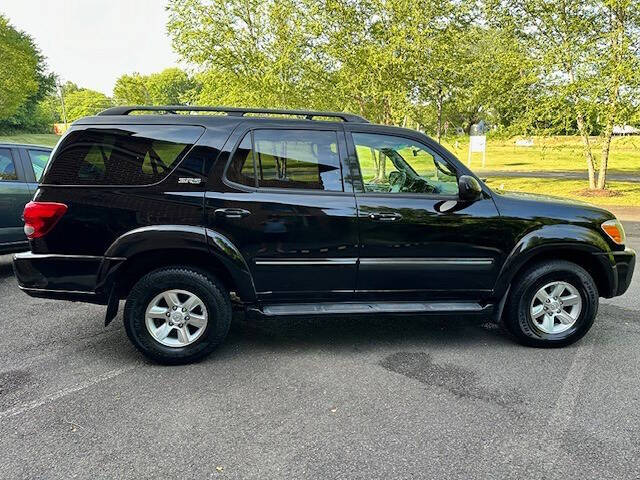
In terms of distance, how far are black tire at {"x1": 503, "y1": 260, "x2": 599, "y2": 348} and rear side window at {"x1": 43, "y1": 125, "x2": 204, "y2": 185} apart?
286cm

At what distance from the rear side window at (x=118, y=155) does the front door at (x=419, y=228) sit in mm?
1406

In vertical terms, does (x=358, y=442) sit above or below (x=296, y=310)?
below

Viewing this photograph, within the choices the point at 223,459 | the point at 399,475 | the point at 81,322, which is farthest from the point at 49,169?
the point at 399,475

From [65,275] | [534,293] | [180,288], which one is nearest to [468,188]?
[534,293]

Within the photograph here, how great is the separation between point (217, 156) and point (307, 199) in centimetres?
75

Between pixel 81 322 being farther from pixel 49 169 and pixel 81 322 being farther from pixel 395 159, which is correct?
pixel 395 159

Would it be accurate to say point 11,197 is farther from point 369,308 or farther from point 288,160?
point 369,308

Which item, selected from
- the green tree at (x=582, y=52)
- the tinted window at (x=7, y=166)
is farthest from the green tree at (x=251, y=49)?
the tinted window at (x=7, y=166)

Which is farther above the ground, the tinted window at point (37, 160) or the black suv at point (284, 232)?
the tinted window at point (37, 160)

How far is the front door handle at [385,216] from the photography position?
371cm

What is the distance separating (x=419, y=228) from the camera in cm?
376

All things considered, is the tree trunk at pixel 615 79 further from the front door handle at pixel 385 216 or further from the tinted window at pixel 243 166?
the tinted window at pixel 243 166

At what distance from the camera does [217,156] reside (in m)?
3.63

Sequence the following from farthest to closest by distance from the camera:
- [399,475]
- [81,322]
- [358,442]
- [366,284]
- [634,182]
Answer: [634,182] → [81,322] → [366,284] → [358,442] → [399,475]
